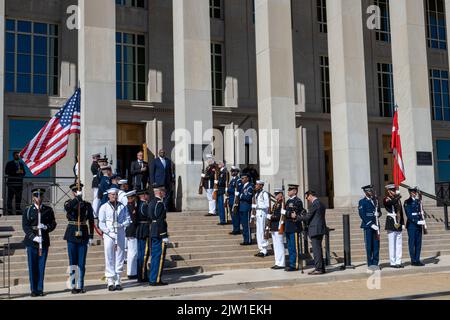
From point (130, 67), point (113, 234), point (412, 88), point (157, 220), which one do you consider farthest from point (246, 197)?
point (412, 88)

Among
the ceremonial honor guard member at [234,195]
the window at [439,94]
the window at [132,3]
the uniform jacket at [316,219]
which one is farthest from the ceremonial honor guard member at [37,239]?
the window at [439,94]

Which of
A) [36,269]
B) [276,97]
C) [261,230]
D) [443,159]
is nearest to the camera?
[36,269]

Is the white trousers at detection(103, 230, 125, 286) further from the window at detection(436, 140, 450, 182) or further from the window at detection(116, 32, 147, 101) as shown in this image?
the window at detection(436, 140, 450, 182)

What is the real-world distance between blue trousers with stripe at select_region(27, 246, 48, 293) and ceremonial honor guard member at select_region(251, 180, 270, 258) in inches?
234

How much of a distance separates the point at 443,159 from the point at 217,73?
1313 centimetres

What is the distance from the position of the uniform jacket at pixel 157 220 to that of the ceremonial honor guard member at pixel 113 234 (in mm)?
493

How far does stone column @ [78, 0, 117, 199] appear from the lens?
678 inches

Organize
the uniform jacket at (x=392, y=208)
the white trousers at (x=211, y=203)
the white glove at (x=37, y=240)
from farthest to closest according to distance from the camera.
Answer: the white trousers at (x=211, y=203) < the uniform jacket at (x=392, y=208) < the white glove at (x=37, y=240)

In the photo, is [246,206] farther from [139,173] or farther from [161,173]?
[139,173]

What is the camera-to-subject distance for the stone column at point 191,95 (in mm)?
18469

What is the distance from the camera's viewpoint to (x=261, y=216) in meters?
14.9

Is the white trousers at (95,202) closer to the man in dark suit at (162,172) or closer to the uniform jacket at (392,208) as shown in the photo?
the man in dark suit at (162,172)

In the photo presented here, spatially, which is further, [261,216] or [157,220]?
[261,216]
